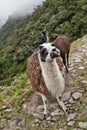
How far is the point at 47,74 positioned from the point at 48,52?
0.60 metres

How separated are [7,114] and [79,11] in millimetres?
20073

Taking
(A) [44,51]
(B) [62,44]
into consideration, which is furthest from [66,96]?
(B) [62,44]

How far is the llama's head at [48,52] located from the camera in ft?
24.1

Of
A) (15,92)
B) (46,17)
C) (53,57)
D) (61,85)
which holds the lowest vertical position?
(46,17)

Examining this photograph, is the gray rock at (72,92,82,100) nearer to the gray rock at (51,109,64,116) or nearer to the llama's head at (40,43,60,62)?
the gray rock at (51,109,64,116)

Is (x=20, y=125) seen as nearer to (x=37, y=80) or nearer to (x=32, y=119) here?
(x=32, y=119)

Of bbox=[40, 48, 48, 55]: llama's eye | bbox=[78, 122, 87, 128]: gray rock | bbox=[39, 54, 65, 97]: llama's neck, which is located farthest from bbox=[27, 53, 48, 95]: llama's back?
bbox=[78, 122, 87, 128]: gray rock

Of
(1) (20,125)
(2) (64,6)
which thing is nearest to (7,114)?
(1) (20,125)

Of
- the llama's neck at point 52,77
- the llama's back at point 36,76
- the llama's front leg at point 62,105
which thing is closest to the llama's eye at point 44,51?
the llama's neck at point 52,77

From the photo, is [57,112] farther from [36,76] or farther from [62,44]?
[62,44]

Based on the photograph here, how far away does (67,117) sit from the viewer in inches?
307

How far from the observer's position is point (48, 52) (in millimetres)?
7355

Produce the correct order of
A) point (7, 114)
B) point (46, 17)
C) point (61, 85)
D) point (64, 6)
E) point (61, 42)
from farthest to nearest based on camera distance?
point (46, 17) → point (64, 6) → point (61, 42) → point (7, 114) → point (61, 85)

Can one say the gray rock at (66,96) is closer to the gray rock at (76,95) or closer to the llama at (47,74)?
the gray rock at (76,95)
